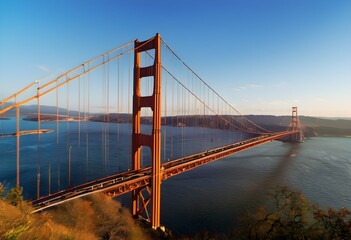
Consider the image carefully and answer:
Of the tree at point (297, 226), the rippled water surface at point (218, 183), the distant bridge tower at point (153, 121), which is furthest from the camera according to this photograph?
the rippled water surface at point (218, 183)

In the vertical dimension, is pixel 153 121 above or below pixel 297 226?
above

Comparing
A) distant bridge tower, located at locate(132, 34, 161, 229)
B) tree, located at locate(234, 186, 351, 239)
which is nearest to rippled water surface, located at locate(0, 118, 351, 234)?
distant bridge tower, located at locate(132, 34, 161, 229)

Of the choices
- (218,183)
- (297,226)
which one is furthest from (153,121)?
(218,183)

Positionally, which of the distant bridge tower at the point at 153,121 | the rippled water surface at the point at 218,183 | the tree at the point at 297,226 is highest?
the distant bridge tower at the point at 153,121

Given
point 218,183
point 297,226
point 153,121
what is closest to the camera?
point 297,226

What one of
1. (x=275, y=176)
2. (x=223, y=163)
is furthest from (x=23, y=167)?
(x=275, y=176)

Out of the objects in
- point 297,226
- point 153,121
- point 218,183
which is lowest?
point 218,183

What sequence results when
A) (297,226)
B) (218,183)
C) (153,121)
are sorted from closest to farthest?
(297,226) < (153,121) < (218,183)

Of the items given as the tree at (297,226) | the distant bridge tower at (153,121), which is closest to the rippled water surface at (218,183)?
the distant bridge tower at (153,121)

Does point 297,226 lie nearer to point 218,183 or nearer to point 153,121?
point 153,121

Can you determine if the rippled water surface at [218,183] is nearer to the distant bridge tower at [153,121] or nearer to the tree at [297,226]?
the distant bridge tower at [153,121]

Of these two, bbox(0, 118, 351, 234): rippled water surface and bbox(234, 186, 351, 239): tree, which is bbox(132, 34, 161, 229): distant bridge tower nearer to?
bbox(0, 118, 351, 234): rippled water surface

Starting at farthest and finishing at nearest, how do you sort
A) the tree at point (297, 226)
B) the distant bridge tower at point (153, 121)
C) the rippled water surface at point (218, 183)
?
the rippled water surface at point (218, 183)
the distant bridge tower at point (153, 121)
the tree at point (297, 226)

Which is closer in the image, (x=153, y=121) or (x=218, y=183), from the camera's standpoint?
(x=153, y=121)
